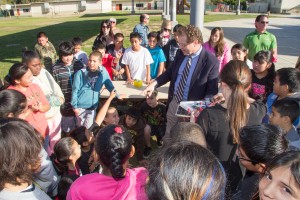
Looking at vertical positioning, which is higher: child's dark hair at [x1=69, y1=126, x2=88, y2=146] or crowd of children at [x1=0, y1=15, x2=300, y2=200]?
crowd of children at [x1=0, y1=15, x2=300, y2=200]

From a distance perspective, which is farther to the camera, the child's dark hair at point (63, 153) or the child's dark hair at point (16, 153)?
the child's dark hair at point (63, 153)

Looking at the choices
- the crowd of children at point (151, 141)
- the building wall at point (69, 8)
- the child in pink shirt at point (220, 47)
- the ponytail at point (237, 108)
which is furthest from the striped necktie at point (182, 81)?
the building wall at point (69, 8)

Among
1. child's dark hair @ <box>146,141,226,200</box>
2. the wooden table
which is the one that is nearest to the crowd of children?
child's dark hair @ <box>146,141,226,200</box>

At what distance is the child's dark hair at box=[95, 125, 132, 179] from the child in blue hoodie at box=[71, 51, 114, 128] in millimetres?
2339

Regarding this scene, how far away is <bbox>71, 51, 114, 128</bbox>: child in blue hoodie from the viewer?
4.12 m

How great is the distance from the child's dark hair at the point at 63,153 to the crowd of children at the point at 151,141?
0.01 metres

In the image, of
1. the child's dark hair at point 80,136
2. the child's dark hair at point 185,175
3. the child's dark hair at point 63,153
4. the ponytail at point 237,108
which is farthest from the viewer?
the child's dark hair at point 80,136

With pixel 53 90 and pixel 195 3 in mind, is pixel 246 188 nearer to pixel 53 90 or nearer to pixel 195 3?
pixel 53 90

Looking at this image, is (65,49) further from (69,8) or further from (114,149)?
(69,8)

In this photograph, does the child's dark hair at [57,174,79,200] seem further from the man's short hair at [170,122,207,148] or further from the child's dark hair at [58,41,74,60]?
the child's dark hair at [58,41,74,60]

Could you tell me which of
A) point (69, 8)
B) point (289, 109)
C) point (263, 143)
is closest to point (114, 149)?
point (263, 143)

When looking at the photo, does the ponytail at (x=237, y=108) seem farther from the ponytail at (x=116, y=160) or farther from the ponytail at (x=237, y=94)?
the ponytail at (x=116, y=160)

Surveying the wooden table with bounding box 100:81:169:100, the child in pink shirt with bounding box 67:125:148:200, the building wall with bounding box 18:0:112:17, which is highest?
the building wall with bounding box 18:0:112:17

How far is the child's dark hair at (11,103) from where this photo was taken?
101 inches
